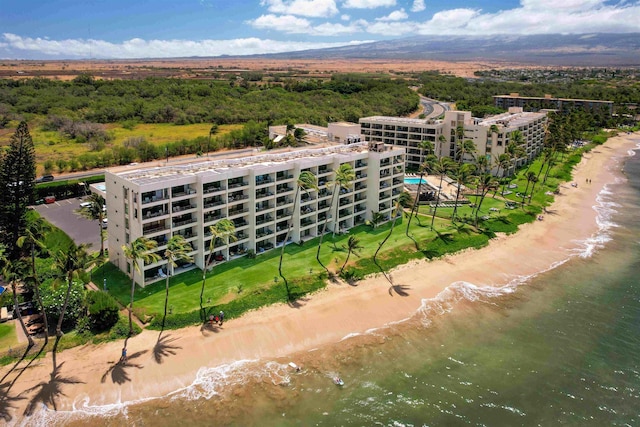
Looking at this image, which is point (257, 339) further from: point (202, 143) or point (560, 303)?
Answer: point (202, 143)

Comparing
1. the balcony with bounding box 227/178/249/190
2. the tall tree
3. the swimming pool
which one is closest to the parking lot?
the tall tree

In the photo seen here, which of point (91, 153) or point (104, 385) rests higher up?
point (91, 153)

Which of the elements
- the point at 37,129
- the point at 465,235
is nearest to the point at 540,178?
the point at 465,235

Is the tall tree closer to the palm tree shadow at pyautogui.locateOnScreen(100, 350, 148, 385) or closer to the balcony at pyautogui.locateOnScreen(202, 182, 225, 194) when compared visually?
the balcony at pyautogui.locateOnScreen(202, 182, 225, 194)

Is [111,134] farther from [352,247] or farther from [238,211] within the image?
[352,247]

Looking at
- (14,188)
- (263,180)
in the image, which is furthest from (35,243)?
(263,180)

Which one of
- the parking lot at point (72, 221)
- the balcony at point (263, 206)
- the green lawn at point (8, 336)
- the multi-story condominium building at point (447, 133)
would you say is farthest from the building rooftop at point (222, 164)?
the multi-story condominium building at point (447, 133)
